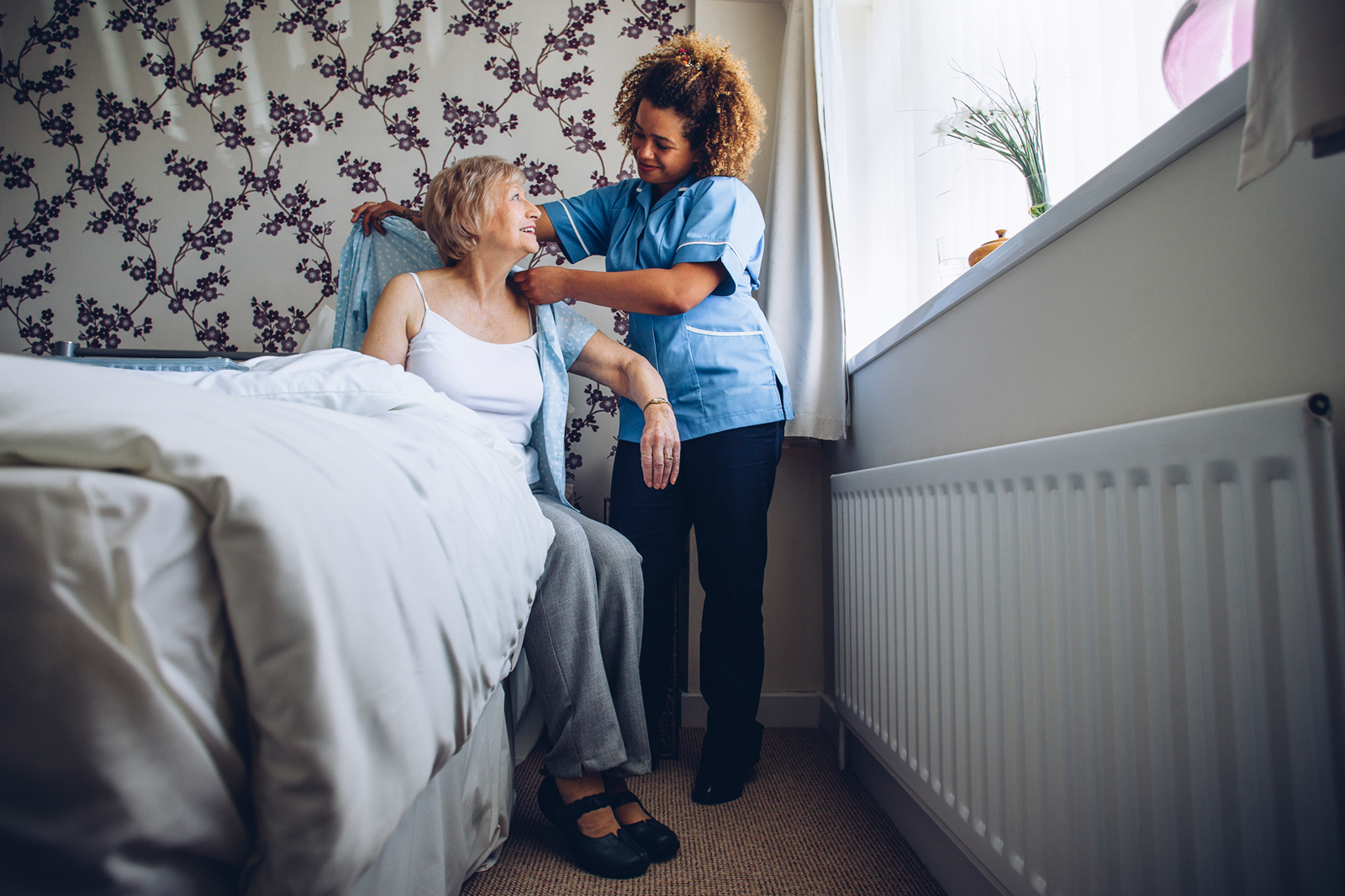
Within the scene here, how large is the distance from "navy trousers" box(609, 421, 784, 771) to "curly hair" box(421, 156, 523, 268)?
0.54 m

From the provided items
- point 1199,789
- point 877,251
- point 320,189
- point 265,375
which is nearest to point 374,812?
point 265,375

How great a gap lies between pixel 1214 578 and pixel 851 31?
1.70 metres

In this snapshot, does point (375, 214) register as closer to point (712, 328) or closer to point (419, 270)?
point (419, 270)

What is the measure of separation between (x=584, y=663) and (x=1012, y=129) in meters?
1.12

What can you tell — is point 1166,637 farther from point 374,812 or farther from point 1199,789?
point 374,812

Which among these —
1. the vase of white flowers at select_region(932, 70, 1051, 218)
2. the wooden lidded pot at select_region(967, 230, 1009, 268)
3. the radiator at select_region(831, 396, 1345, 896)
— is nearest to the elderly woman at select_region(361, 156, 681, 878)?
the radiator at select_region(831, 396, 1345, 896)

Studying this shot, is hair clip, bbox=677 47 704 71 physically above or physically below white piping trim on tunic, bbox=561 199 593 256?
above

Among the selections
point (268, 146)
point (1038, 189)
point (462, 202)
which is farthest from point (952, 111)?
point (268, 146)

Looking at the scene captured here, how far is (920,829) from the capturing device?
3.45 ft

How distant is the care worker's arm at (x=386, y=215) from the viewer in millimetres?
1459

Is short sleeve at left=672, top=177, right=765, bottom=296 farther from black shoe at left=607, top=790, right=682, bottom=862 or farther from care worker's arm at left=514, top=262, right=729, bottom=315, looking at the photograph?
black shoe at left=607, top=790, right=682, bottom=862

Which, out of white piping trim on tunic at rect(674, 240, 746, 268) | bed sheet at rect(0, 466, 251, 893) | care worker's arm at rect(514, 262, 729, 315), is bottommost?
bed sheet at rect(0, 466, 251, 893)

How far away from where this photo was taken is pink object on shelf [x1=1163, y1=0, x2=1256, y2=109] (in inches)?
25.2

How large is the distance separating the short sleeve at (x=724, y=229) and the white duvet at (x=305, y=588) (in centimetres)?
90
